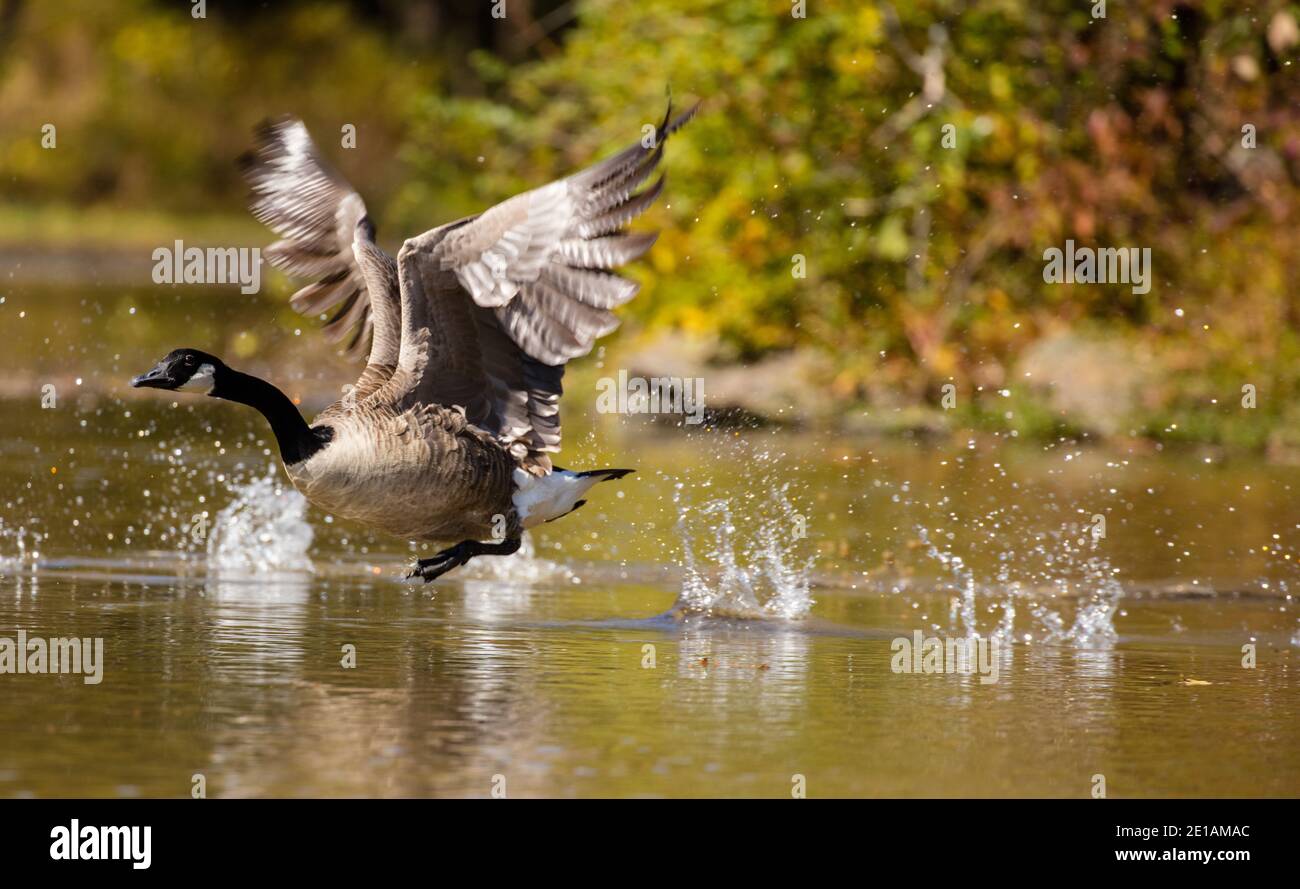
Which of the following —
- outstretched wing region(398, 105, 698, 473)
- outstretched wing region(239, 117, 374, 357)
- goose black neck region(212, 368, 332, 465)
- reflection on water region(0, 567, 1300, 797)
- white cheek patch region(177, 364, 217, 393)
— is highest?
outstretched wing region(239, 117, 374, 357)

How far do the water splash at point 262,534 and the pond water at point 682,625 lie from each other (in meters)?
0.03

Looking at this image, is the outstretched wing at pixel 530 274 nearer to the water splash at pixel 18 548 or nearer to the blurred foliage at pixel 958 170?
the water splash at pixel 18 548

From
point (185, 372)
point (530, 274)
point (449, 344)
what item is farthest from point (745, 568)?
point (185, 372)

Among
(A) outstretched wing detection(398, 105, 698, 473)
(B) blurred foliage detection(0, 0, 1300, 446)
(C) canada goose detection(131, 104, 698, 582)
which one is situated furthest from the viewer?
(B) blurred foliage detection(0, 0, 1300, 446)

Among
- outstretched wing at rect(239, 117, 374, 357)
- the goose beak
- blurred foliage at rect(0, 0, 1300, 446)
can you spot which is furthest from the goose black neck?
blurred foliage at rect(0, 0, 1300, 446)

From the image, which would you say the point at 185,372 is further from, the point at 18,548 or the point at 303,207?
the point at 18,548

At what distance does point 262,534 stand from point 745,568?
2.78 metres

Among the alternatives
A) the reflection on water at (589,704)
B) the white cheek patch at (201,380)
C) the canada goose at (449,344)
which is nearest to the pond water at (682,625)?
the reflection on water at (589,704)

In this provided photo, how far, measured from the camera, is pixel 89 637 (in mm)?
8727

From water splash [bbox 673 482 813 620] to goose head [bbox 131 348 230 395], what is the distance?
257 centimetres

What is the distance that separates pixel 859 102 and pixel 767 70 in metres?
0.97

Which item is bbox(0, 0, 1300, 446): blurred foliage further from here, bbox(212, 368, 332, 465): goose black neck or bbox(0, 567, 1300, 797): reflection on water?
bbox(212, 368, 332, 465): goose black neck

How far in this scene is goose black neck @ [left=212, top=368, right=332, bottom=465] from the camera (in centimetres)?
859

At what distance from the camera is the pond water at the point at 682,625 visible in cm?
678
